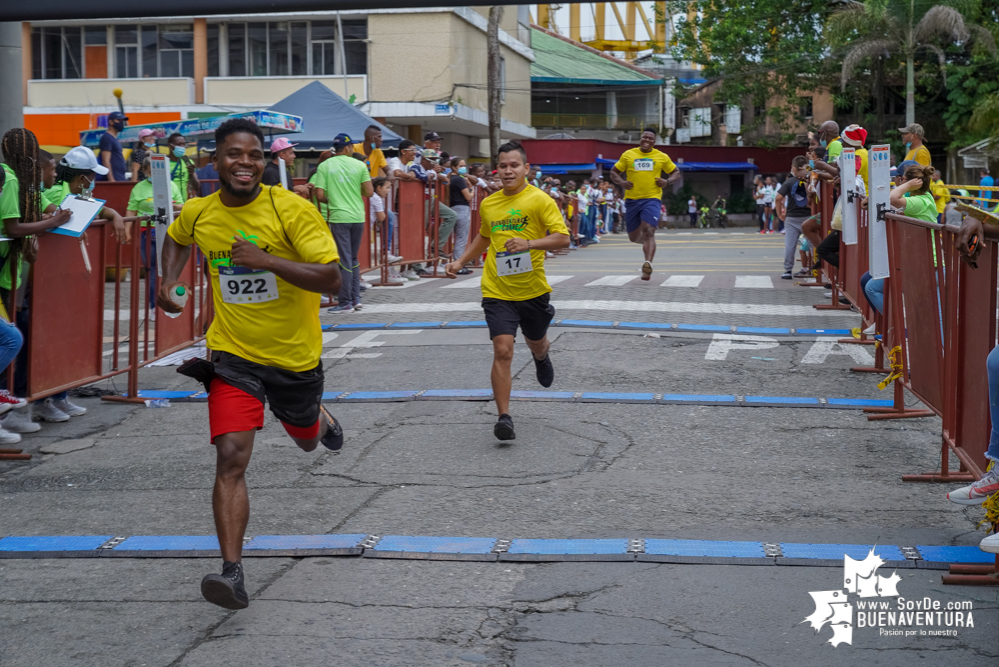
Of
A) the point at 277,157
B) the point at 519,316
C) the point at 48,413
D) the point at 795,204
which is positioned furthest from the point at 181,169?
the point at 795,204

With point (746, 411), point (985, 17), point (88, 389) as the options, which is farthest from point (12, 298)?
point (985, 17)

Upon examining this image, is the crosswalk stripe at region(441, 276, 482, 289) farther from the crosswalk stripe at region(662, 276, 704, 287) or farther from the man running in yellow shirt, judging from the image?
the crosswalk stripe at region(662, 276, 704, 287)

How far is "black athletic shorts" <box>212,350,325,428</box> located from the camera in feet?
15.9

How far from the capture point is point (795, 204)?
16156mm

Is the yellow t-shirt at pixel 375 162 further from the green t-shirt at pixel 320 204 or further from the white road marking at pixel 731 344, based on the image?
the white road marking at pixel 731 344

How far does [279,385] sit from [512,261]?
266cm

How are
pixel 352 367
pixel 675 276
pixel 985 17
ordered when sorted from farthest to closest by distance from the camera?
pixel 985 17
pixel 675 276
pixel 352 367

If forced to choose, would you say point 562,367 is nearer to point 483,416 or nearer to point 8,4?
point 483,416

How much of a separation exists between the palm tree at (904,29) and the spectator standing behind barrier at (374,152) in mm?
28286

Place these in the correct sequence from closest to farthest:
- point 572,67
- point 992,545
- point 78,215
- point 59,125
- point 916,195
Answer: point 992,545 → point 78,215 → point 916,195 → point 59,125 → point 572,67

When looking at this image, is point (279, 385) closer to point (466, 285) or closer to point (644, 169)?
point (644, 169)

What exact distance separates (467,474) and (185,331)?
4.67 metres

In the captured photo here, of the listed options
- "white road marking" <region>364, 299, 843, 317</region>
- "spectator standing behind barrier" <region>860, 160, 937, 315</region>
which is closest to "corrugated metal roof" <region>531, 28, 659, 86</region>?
"white road marking" <region>364, 299, 843, 317</region>

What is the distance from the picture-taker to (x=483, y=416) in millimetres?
8039
